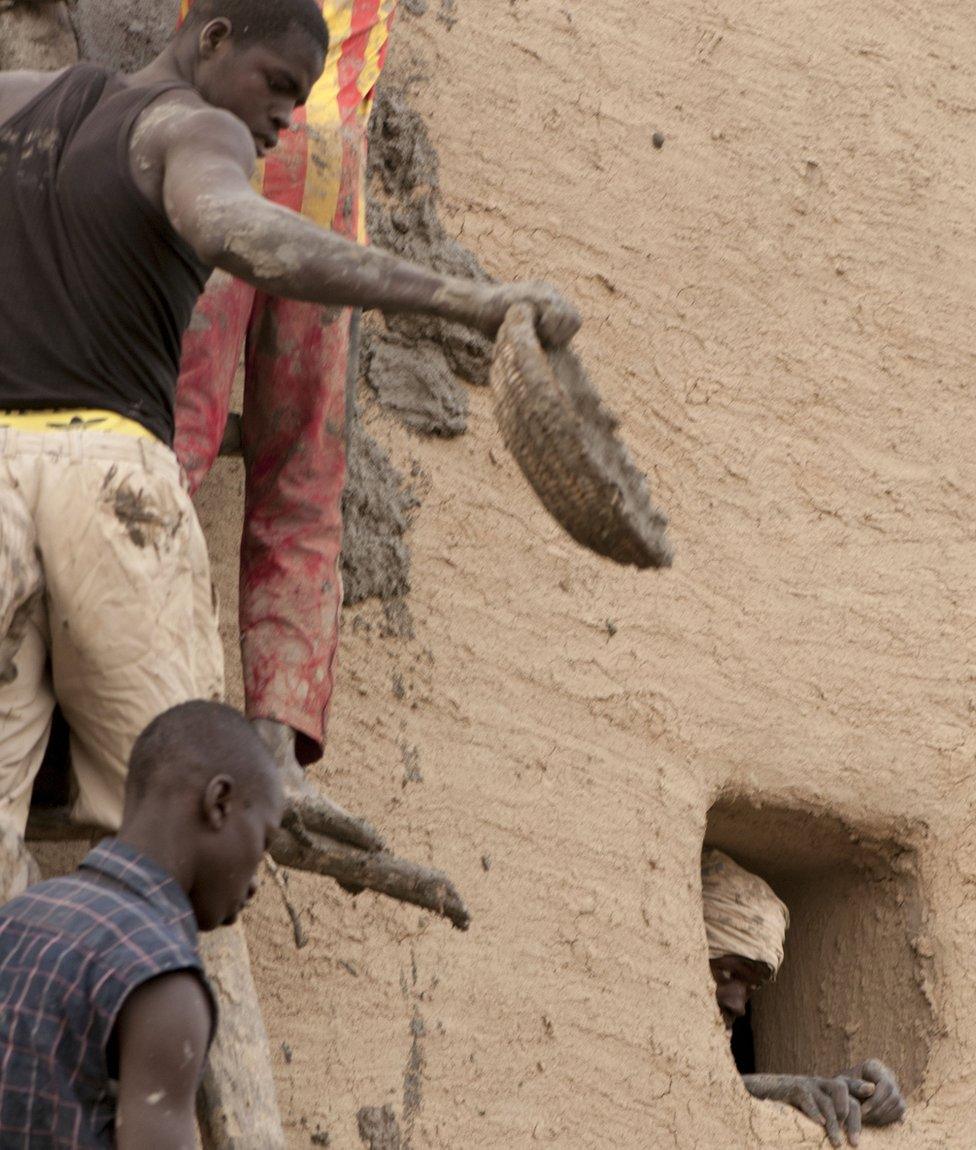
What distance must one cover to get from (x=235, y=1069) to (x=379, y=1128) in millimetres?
826

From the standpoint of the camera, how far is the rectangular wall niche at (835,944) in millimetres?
4477

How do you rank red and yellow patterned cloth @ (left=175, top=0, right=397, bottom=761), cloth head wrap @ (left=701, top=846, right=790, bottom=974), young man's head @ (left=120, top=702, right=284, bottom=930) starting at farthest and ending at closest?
cloth head wrap @ (left=701, top=846, right=790, bottom=974) → red and yellow patterned cloth @ (left=175, top=0, right=397, bottom=761) → young man's head @ (left=120, top=702, right=284, bottom=930)

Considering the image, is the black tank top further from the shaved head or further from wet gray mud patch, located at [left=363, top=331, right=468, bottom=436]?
wet gray mud patch, located at [left=363, top=331, right=468, bottom=436]

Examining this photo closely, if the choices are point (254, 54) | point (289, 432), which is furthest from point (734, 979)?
point (254, 54)

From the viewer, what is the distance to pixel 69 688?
2.69 m

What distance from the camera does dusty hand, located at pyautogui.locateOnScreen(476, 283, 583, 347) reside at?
102 inches

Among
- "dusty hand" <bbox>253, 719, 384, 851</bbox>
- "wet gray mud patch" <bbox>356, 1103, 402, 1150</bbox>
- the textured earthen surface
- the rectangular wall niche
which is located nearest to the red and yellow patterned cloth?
"dusty hand" <bbox>253, 719, 384, 851</bbox>

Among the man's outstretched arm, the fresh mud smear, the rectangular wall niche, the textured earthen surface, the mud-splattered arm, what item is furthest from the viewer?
the rectangular wall niche

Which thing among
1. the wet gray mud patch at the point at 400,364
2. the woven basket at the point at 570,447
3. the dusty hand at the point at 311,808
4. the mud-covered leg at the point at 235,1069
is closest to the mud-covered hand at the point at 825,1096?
the wet gray mud patch at the point at 400,364

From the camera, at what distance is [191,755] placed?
7.75 feet

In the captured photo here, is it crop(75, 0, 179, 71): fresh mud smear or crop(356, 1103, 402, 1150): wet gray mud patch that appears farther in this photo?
crop(75, 0, 179, 71): fresh mud smear

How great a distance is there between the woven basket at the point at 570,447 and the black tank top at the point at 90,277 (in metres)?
0.42

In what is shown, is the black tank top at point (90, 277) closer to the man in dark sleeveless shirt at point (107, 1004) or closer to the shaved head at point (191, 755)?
the shaved head at point (191, 755)

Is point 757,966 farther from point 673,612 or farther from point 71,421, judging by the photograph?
point 71,421
